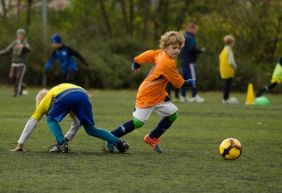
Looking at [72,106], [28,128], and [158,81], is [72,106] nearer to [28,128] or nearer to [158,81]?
[28,128]

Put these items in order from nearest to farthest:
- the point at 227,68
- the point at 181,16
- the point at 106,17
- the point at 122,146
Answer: the point at 122,146
the point at 227,68
the point at 181,16
the point at 106,17

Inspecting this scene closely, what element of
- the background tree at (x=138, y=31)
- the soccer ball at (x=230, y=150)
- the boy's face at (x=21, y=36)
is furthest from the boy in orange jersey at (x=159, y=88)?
the background tree at (x=138, y=31)

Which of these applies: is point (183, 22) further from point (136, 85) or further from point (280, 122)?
point (280, 122)

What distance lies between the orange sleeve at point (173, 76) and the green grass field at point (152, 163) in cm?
92

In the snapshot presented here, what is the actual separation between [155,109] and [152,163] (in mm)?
1542

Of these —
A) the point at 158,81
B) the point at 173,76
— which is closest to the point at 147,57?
the point at 158,81

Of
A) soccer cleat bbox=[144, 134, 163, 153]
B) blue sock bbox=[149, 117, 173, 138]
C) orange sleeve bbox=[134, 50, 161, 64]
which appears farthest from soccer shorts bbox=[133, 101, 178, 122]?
orange sleeve bbox=[134, 50, 161, 64]

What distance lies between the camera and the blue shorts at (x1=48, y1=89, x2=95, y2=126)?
11.2 m

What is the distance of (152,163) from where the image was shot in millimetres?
10445

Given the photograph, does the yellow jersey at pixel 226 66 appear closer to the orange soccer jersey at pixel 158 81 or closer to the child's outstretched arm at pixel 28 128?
the orange soccer jersey at pixel 158 81

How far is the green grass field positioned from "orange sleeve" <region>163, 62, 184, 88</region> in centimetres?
92

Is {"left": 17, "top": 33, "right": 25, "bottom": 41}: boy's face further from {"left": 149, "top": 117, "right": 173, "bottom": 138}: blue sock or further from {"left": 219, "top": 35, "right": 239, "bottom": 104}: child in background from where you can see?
{"left": 149, "top": 117, "right": 173, "bottom": 138}: blue sock

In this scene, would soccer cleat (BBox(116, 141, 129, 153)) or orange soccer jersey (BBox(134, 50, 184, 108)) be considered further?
orange soccer jersey (BBox(134, 50, 184, 108))

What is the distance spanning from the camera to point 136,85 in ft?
110
